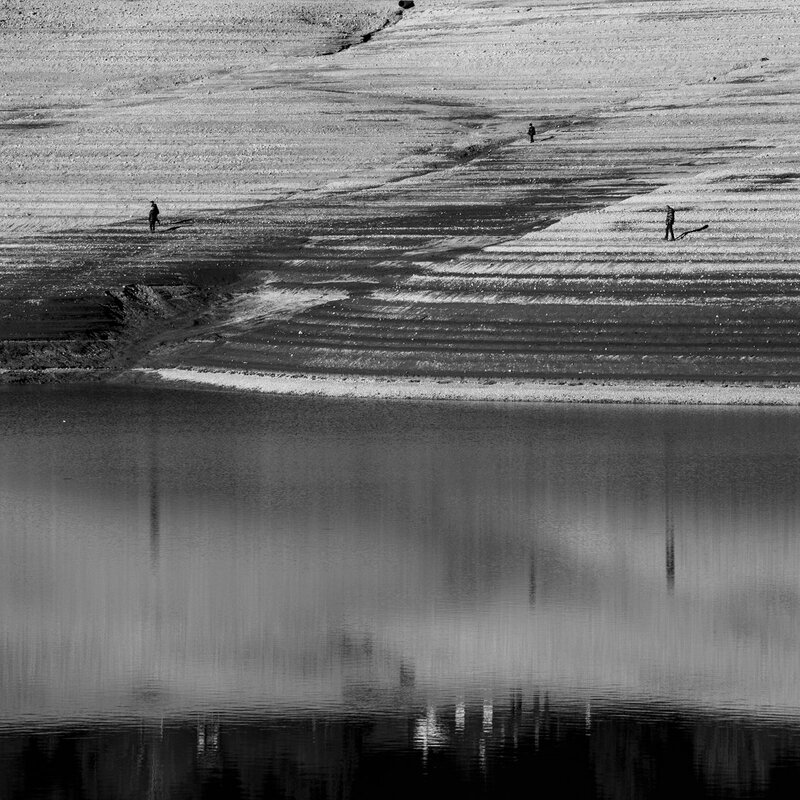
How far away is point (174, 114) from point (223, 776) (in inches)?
2298

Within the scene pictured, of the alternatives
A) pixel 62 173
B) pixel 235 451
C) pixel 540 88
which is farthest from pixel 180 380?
pixel 540 88

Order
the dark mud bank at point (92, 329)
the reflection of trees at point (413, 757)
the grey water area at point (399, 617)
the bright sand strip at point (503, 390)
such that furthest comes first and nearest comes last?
the dark mud bank at point (92, 329) → the bright sand strip at point (503, 390) → the grey water area at point (399, 617) → the reflection of trees at point (413, 757)

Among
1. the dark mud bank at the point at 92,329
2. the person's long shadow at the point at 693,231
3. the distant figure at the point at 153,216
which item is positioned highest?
the distant figure at the point at 153,216

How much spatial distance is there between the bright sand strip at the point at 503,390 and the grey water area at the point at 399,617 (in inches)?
258

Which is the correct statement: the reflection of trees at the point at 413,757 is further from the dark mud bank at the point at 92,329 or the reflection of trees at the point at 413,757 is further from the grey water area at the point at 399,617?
the dark mud bank at the point at 92,329

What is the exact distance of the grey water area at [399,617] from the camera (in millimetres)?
14617

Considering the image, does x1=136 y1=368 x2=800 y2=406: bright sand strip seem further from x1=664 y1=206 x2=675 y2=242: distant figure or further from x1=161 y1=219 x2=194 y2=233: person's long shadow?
x1=161 y1=219 x2=194 y2=233: person's long shadow

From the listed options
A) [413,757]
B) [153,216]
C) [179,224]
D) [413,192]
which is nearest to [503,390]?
[153,216]

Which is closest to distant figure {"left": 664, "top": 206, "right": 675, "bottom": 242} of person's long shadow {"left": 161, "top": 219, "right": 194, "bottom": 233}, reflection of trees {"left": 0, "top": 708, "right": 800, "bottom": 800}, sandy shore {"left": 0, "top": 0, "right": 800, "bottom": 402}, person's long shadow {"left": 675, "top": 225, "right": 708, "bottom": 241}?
person's long shadow {"left": 675, "top": 225, "right": 708, "bottom": 241}

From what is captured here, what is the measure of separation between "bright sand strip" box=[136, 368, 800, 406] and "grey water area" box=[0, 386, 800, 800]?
6.55 meters

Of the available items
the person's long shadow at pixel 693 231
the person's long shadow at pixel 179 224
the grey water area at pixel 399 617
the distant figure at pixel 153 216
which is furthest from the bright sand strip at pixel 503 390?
the person's long shadow at pixel 179 224

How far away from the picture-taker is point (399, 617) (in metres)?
19.1

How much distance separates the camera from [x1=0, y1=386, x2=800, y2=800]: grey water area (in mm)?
14617

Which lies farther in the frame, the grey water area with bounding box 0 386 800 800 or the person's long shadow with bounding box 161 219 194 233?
the person's long shadow with bounding box 161 219 194 233
